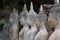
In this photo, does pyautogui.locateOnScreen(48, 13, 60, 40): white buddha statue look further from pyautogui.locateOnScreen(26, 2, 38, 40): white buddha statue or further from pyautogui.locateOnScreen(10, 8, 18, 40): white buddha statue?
pyautogui.locateOnScreen(10, 8, 18, 40): white buddha statue

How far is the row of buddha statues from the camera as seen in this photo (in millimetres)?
2203

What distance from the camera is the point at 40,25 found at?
254 centimetres

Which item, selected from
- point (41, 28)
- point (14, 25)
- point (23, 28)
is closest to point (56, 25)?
point (41, 28)

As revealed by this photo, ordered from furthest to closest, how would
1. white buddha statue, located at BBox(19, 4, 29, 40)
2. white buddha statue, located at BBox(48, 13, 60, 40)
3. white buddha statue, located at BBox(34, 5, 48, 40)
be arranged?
white buddha statue, located at BBox(19, 4, 29, 40) → white buddha statue, located at BBox(34, 5, 48, 40) → white buddha statue, located at BBox(48, 13, 60, 40)

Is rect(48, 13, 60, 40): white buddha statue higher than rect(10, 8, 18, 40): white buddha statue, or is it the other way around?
rect(48, 13, 60, 40): white buddha statue

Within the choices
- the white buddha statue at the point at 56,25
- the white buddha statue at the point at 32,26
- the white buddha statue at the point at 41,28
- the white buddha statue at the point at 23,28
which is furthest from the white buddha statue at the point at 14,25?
the white buddha statue at the point at 56,25

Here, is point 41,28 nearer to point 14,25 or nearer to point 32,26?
point 32,26

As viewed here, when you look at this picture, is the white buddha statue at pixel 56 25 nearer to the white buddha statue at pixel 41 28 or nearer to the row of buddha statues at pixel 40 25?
the row of buddha statues at pixel 40 25

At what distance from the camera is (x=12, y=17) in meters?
3.63

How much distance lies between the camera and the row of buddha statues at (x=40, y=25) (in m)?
2.20

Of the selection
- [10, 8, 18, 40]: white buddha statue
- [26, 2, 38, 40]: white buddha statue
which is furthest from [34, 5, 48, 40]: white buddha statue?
[10, 8, 18, 40]: white buddha statue

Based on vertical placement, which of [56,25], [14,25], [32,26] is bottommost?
[14,25]

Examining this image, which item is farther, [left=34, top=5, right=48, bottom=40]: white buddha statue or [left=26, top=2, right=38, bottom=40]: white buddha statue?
[left=26, top=2, right=38, bottom=40]: white buddha statue

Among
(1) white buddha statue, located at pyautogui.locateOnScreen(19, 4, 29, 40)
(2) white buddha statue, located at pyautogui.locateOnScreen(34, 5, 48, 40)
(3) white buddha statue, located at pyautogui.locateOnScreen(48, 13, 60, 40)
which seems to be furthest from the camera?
(1) white buddha statue, located at pyautogui.locateOnScreen(19, 4, 29, 40)
